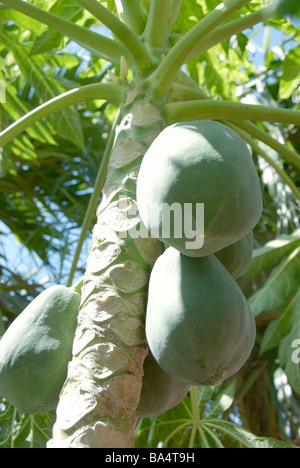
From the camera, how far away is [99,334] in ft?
2.83

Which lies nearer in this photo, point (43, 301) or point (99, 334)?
point (99, 334)

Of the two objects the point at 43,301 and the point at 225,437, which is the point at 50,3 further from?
the point at 225,437

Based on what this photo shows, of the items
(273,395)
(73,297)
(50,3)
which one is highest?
(50,3)

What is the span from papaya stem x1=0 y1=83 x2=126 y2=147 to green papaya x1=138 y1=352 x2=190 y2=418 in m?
0.55

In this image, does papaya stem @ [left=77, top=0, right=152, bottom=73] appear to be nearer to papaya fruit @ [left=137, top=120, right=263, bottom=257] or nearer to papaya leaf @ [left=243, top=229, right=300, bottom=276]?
papaya fruit @ [left=137, top=120, right=263, bottom=257]

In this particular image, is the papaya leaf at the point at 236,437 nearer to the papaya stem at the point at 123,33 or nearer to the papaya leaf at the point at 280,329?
the papaya leaf at the point at 280,329

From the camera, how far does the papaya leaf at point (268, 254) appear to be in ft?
6.17

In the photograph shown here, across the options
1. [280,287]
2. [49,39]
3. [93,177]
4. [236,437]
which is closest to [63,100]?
[49,39]

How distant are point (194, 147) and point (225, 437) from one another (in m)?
0.95

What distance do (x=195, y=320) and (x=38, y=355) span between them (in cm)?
29

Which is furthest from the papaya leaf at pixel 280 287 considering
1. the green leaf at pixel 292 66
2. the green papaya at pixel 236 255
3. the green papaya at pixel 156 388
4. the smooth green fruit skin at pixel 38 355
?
the smooth green fruit skin at pixel 38 355

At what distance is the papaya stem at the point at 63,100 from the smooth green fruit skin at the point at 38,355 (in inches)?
15.1

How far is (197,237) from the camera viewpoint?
78 centimetres

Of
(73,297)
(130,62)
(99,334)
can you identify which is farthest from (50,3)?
(99,334)
